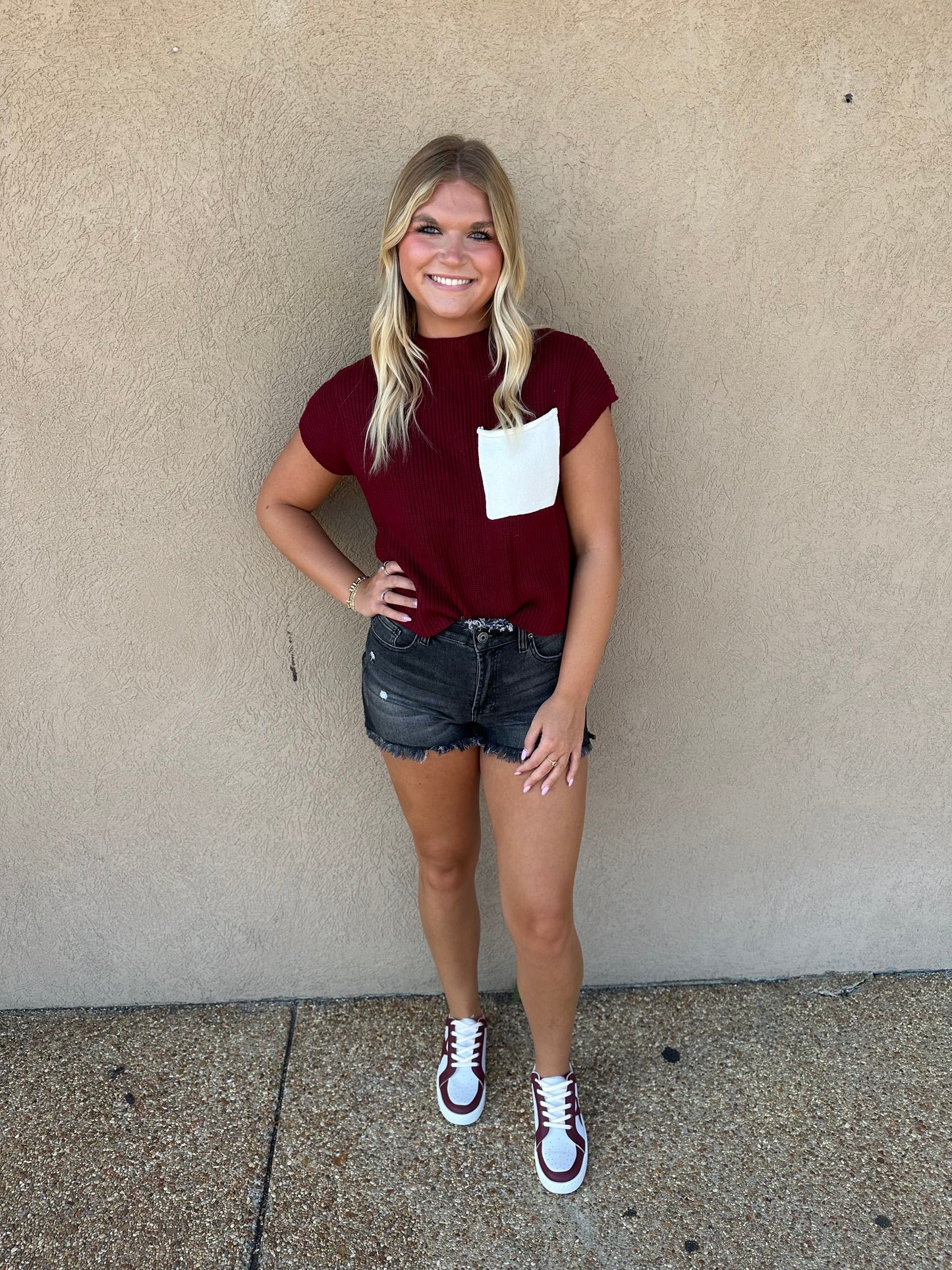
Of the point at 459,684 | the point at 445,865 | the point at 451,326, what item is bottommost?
the point at 445,865

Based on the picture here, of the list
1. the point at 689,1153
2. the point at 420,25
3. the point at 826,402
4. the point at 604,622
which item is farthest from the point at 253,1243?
the point at 420,25

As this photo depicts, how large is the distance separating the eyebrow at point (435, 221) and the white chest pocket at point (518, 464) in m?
0.37

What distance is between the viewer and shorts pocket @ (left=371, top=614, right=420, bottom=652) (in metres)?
1.94

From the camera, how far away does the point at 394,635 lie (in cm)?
195

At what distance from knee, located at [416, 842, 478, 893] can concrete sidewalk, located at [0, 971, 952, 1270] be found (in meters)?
0.59

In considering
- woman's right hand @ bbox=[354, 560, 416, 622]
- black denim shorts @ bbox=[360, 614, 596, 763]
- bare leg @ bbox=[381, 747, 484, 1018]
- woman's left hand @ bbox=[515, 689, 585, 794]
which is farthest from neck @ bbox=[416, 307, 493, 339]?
bare leg @ bbox=[381, 747, 484, 1018]

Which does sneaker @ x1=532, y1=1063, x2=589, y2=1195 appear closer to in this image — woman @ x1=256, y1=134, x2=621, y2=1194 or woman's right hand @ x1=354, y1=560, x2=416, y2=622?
woman @ x1=256, y1=134, x2=621, y2=1194

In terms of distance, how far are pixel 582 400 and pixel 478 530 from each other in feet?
1.12

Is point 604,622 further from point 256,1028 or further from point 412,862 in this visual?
point 256,1028

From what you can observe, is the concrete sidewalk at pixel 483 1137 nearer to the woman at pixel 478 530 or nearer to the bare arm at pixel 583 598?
the woman at pixel 478 530

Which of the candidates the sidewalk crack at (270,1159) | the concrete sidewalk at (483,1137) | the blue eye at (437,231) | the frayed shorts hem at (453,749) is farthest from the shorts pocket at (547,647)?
the sidewalk crack at (270,1159)

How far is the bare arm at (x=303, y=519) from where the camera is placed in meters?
2.01

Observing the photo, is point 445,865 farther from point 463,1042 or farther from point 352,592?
point 352,592

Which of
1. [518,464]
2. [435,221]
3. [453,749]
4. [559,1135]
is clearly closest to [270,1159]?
[559,1135]
